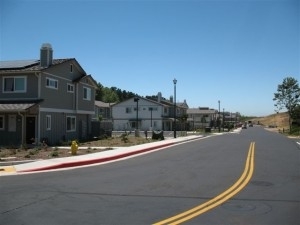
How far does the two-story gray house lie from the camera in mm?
31203

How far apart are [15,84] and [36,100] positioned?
94.4 inches

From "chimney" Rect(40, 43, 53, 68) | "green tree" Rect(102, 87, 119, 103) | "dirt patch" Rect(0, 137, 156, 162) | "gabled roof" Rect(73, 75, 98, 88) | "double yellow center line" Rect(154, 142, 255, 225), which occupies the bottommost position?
"double yellow center line" Rect(154, 142, 255, 225)

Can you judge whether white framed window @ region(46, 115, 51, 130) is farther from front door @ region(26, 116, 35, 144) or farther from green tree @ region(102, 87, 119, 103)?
→ green tree @ region(102, 87, 119, 103)

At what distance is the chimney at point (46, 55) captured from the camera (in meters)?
33.8

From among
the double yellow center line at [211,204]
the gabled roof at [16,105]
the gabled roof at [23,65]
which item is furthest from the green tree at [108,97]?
the double yellow center line at [211,204]

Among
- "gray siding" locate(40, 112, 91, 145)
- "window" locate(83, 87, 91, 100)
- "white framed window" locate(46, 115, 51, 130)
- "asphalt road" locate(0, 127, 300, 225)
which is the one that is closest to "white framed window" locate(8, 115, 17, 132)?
"gray siding" locate(40, 112, 91, 145)

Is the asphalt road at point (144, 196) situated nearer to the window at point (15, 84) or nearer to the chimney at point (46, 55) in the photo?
the window at point (15, 84)

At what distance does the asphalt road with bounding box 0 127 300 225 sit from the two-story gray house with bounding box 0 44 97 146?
49.8ft

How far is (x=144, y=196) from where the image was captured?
11.0 m

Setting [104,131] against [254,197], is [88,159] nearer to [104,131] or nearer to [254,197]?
[254,197]

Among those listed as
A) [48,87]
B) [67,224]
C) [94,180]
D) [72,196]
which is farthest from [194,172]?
[48,87]

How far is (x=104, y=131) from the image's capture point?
44719 millimetres

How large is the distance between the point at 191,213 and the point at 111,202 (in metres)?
2.16

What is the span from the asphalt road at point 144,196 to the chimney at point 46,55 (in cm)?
1845
